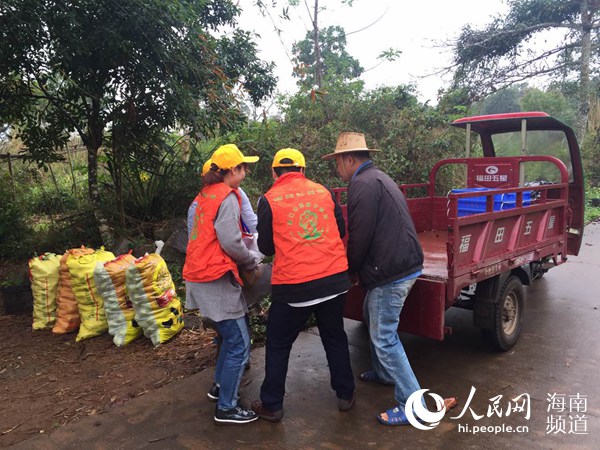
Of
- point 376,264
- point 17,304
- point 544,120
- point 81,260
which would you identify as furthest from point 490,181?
point 17,304

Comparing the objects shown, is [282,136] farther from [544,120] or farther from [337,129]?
[544,120]

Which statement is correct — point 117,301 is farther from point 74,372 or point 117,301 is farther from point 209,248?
point 209,248

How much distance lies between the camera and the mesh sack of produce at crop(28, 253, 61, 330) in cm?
445

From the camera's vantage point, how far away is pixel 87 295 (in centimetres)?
423

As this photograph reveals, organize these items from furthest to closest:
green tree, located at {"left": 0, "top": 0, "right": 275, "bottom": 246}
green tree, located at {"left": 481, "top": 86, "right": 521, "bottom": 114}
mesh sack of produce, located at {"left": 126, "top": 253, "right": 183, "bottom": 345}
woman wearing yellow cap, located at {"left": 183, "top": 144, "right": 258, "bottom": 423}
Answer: green tree, located at {"left": 481, "top": 86, "right": 521, "bottom": 114}
green tree, located at {"left": 0, "top": 0, "right": 275, "bottom": 246}
mesh sack of produce, located at {"left": 126, "top": 253, "right": 183, "bottom": 345}
woman wearing yellow cap, located at {"left": 183, "top": 144, "right": 258, "bottom": 423}

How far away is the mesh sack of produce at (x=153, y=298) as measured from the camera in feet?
13.1

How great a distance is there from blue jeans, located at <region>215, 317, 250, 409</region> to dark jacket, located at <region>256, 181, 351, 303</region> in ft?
1.10

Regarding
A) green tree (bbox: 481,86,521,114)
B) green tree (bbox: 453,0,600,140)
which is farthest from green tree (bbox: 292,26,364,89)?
green tree (bbox: 481,86,521,114)

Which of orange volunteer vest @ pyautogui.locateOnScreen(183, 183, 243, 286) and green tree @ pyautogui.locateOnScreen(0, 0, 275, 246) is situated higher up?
green tree @ pyautogui.locateOnScreen(0, 0, 275, 246)

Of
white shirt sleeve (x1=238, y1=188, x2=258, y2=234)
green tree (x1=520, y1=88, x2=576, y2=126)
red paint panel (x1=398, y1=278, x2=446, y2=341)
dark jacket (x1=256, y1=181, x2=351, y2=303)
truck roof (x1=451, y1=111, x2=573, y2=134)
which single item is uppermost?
green tree (x1=520, y1=88, x2=576, y2=126)

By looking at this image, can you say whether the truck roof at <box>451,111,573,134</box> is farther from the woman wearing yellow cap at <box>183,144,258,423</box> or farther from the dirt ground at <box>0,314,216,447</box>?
the dirt ground at <box>0,314,216,447</box>

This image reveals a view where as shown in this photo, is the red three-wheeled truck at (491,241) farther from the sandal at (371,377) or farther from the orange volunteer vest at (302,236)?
the orange volunteer vest at (302,236)

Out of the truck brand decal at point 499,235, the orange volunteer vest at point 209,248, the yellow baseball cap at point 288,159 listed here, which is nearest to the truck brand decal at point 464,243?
the truck brand decal at point 499,235

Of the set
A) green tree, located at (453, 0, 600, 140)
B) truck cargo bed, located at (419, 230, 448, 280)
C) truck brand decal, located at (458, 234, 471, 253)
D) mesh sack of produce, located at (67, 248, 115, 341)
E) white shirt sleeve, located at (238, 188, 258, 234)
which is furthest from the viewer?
green tree, located at (453, 0, 600, 140)
